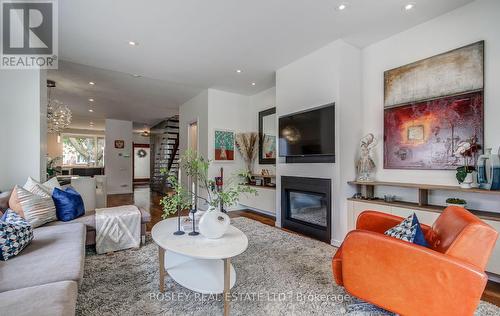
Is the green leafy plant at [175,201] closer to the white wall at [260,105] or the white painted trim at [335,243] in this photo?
the white painted trim at [335,243]

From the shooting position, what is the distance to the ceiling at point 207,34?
2.48 m

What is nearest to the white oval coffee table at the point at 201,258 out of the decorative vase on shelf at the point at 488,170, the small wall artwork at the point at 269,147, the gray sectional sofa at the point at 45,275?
the gray sectional sofa at the point at 45,275

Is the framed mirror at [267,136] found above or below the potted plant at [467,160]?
above

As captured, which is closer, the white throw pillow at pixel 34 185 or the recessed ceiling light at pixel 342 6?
the recessed ceiling light at pixel 342 6

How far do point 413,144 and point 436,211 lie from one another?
0.86 m

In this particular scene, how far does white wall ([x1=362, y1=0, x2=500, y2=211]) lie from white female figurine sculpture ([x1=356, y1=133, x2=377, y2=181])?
0.14 metres

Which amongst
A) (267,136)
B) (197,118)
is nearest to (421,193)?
(267,136)

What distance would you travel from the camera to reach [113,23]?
9.00ft

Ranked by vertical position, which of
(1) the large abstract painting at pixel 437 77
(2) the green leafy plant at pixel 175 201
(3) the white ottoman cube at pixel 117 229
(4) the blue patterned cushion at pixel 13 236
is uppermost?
(1) the large abstract painting at pixel 437 77

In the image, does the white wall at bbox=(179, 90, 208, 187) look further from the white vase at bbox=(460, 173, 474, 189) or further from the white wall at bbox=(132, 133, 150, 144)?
the white wall at bbox=(132, 133, 150, 144)

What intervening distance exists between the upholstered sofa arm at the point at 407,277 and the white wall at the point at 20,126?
3.70m

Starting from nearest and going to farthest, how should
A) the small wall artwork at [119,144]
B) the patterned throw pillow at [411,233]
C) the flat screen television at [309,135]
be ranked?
1. the patterned throw pillow at [411,233]
2. the flat screen television at [309,135]
3. the small wall artwork at [119,144]

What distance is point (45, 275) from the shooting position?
1393 mm

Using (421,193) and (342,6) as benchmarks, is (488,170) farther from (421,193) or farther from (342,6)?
(342,6)
